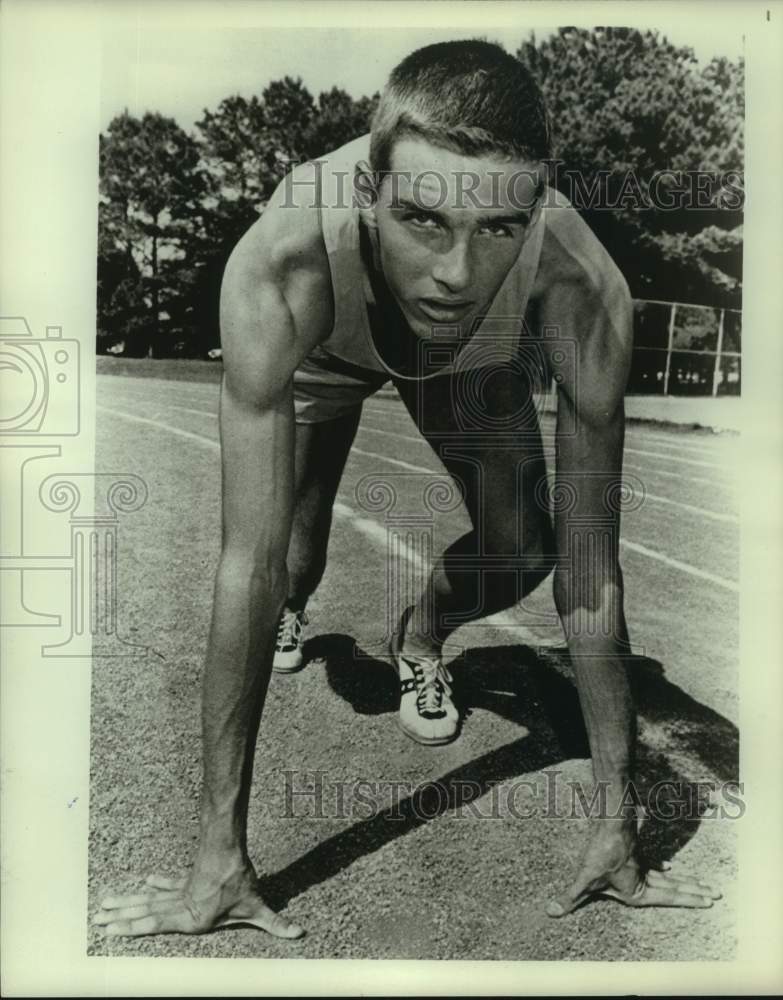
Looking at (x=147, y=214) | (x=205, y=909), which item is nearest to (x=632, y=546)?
(x=205, y=909)

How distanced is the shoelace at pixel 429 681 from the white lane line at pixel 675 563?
2.01ft

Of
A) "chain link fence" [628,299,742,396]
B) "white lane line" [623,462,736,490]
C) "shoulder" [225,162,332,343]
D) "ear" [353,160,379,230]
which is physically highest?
"ear" [353,160,379,230]

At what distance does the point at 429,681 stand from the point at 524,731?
285mm

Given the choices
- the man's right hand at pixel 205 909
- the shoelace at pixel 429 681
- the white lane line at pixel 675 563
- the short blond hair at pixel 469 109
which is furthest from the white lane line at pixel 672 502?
the man's right hand at pixel 205 909

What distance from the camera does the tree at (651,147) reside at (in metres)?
2.74

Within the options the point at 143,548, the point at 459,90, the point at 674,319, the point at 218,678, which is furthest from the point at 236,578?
the point at 674,319

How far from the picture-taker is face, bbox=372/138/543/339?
2.29 m

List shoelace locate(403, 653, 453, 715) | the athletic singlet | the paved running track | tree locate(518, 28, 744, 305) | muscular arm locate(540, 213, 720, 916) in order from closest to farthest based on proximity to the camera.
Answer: the athletic singlet, muscular arm locate(540, 213, 720, 916), the paved running track, tree locate(518, 28, 744, 305), shoelace locate(403, 653, 453, 715)

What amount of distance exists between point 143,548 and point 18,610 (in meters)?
0.36

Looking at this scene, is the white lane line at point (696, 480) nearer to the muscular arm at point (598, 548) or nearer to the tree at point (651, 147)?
the muscular arm at point (598, 548)

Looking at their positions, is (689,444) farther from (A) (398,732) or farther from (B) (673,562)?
(A) (398,732)

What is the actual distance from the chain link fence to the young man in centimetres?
31

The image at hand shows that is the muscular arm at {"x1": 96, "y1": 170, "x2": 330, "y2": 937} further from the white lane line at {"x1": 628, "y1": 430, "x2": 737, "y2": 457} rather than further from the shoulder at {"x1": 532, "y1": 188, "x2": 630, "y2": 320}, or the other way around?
the white lane line at {"x1": 628, "y1": 430, "x2": 737, "y2": 457}

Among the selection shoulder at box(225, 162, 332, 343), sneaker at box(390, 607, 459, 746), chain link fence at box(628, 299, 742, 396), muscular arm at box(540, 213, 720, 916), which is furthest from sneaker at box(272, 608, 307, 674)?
chain link fence at box(628, 299, 742, 396)
